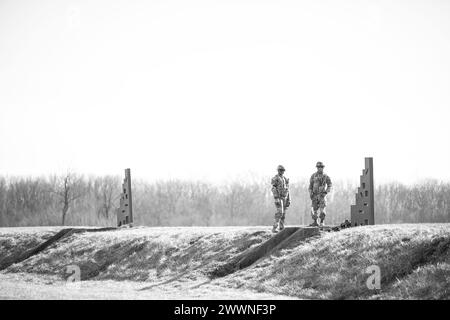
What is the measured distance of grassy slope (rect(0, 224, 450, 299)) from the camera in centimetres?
1956

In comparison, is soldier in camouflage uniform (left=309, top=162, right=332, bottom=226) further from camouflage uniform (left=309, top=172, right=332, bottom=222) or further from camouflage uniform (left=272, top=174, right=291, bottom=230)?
camouflage uniform (left=272, top=174, right=291, bottom=230)

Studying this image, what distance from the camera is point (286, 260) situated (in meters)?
24.2

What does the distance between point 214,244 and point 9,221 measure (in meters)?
44.2

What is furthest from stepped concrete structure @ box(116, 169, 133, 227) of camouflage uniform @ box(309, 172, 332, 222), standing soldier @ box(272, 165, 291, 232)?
camouflage uniform @ box(309, 172, 332, 222)

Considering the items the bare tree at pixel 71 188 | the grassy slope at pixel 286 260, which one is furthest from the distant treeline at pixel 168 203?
the grassy slope at pixel 286 260

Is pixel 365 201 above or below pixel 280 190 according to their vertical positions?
below

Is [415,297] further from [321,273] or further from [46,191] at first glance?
[46,191]

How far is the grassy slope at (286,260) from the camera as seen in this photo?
770 inches

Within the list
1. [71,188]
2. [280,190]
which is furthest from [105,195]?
[280,190]

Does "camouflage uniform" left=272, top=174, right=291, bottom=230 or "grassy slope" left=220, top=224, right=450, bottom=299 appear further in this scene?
"camouflage uniform" left=272, top=174, right=291, bottom=230

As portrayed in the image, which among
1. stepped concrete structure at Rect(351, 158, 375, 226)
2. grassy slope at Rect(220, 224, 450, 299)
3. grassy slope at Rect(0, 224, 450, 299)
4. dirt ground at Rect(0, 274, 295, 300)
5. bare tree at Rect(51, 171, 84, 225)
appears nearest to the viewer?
grassy slope at Rect(220, 224, 450, 299)

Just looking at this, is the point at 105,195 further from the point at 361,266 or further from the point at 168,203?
the point at 361,266
